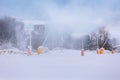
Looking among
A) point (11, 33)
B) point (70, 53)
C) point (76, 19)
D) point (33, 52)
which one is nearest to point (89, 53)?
point (70, 53)

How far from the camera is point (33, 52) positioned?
154 centimetres

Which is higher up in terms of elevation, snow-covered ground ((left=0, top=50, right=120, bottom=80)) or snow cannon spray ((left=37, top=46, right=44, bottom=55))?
snow cannon spray ((left=37, top=46, right=44, bottom=55))

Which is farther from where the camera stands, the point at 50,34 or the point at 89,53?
the point at 89,53

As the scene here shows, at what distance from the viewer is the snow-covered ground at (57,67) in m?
1.41

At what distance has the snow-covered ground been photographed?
1.41 meters

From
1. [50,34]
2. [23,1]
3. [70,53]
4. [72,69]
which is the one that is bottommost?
[72,69]

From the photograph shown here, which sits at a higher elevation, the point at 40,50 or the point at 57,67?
the point at 40,50

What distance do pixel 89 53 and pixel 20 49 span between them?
20.4 inches

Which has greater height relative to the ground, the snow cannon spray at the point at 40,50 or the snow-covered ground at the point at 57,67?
the snow cannon spray at the point at 40,50

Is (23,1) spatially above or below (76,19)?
above

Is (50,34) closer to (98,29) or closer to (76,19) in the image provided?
(76,19)

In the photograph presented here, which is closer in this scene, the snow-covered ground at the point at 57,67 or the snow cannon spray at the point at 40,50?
the snow-covered ground at the point at 57,67

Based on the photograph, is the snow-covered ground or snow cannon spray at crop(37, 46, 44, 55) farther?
snow cannon spray at crop(37, 46, 44, 55)

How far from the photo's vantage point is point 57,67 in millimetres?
1490
